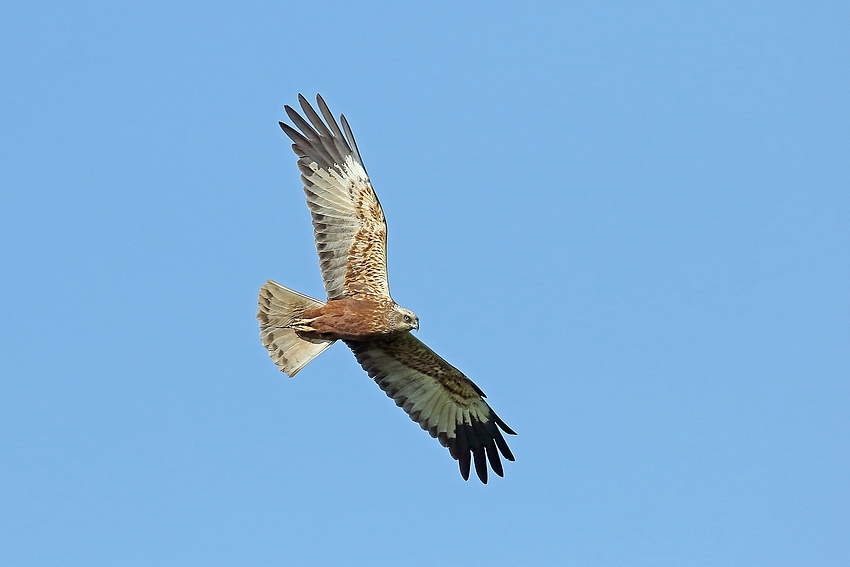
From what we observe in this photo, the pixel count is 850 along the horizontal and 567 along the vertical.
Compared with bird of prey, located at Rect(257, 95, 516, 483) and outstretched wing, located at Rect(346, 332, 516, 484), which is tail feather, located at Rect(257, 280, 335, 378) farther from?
outstretched wing, located at Rect(346, 332, 516, 484)

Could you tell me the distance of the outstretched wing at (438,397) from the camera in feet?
41.3

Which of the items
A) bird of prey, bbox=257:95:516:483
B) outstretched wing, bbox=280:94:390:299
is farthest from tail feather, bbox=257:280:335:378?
outstretched wing, bbox=280:94:390:299

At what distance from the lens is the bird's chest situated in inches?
468

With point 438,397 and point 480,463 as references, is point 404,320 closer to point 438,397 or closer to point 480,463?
point 438,397

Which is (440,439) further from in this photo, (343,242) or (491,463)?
(343,242)

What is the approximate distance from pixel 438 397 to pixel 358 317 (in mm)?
1782

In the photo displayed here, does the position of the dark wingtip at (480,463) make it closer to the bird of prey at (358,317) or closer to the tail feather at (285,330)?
the bird of prey at (358,317)

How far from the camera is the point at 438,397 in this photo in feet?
42.9

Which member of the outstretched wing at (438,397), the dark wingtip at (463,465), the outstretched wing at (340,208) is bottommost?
the dark wingtip at (463,465)

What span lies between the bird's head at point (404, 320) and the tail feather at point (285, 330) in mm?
1026

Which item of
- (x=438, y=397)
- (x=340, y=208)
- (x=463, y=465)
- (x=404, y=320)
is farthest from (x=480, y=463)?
(x=340, y=208)

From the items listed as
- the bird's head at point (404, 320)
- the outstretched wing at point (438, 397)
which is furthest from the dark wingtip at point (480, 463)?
the bird's head at point (404, 320)

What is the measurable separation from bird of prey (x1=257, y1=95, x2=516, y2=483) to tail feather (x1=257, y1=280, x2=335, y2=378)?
0.04 feet

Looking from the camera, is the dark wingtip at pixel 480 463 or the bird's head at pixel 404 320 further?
the dark wingtip at pixel 480 463
